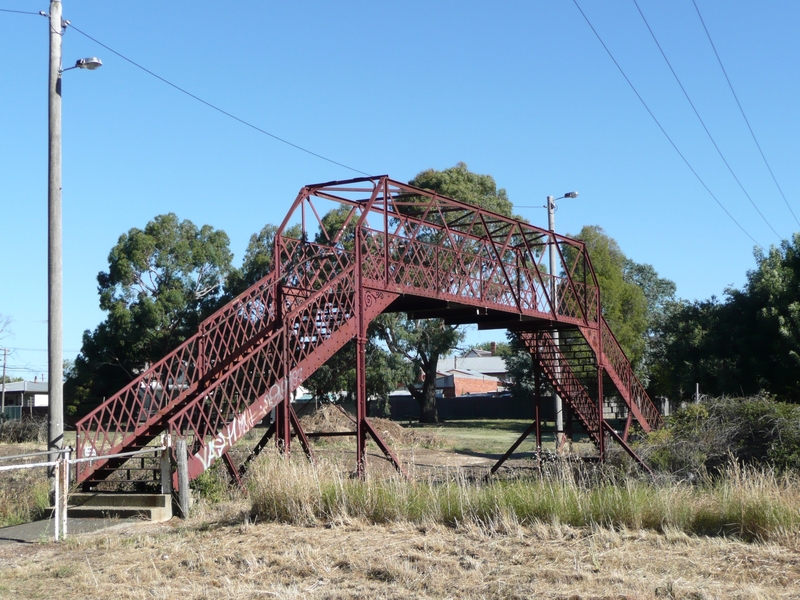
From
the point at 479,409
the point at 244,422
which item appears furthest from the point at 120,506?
the point at 479,409

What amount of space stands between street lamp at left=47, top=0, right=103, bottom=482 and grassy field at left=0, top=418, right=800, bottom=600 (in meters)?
2.74

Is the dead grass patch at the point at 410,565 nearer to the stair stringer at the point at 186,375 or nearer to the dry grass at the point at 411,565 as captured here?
the dry grass at the point at 411,565

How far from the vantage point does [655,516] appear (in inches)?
408

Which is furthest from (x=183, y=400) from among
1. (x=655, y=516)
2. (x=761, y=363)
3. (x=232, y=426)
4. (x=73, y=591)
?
(x=761, y=363)

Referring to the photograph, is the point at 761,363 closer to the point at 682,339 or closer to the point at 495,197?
the point at 682,339

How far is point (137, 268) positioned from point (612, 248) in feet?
94.0

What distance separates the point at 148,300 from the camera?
4622cm

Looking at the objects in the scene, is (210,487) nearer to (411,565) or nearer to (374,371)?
(411,565)

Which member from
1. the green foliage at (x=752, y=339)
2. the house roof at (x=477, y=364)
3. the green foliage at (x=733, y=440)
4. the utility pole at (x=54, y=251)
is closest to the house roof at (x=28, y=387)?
the house roof at (x=477, y=364)

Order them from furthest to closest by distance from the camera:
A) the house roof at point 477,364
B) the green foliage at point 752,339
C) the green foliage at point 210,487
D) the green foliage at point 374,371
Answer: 1. the house roof at point 477,364
2. the green foliage at point 374,371
3. the green foliage at point 752,339
4. the green foliage at point 210,487

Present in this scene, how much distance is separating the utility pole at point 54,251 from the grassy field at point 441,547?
273cm

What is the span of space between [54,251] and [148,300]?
32467mm

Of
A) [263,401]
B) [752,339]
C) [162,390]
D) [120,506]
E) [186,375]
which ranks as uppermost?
[752,339]

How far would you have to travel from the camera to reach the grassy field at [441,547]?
841 centimetres
